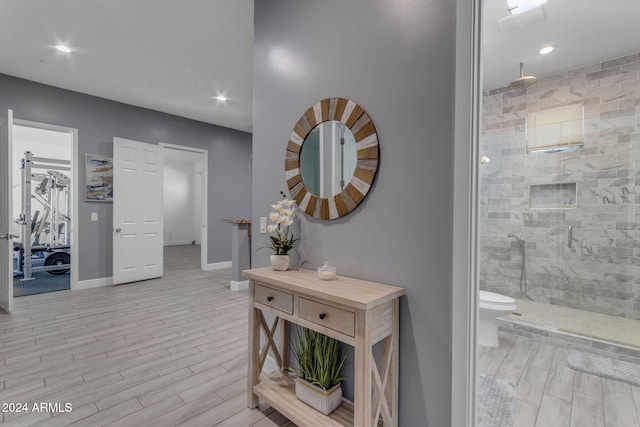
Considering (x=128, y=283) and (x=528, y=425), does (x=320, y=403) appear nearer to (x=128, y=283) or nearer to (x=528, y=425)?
(x=528, y=425)

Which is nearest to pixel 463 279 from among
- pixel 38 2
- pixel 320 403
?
pixel 320 403

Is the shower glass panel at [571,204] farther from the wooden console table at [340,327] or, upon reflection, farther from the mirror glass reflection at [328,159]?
the wooden console table at [340,327]

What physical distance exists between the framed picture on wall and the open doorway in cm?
17

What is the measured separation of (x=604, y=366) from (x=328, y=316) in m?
2.44

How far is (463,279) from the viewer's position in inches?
49.8

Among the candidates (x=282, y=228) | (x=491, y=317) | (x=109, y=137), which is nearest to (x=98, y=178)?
(x=109, y=137)

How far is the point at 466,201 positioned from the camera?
4.13 feet

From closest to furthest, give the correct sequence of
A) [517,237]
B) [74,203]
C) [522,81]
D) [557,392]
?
[557,392], [522,81], [517,237], [74,203]

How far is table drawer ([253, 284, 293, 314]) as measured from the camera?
63.2 inches

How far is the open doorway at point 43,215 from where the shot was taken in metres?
4.77

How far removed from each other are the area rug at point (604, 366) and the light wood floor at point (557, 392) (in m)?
0.07

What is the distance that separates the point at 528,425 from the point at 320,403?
120 centimetres

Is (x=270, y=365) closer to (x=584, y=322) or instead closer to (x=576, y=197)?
(x=584, y=322)

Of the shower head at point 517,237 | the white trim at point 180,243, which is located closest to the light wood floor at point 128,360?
the shower head at point 517,237
